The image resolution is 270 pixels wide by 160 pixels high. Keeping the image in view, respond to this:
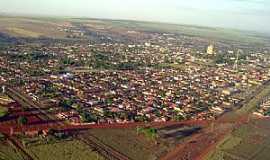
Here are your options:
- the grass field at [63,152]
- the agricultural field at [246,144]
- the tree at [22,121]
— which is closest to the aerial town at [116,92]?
the tree at [22,121]

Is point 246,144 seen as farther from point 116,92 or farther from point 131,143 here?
point 116,92

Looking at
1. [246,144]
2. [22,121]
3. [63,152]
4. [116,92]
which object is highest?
[22,121]

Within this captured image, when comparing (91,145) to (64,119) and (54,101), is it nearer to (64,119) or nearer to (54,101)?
(64,119)

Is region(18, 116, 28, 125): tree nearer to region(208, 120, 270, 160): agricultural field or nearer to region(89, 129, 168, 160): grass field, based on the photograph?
region(89, 129, 168, 160): grass field

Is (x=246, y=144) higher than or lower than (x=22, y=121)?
lower

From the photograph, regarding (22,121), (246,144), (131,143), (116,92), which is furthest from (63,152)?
(116,92)

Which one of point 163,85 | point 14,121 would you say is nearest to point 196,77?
point 163,85

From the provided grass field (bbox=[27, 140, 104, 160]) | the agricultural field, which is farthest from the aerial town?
the agricultural field
